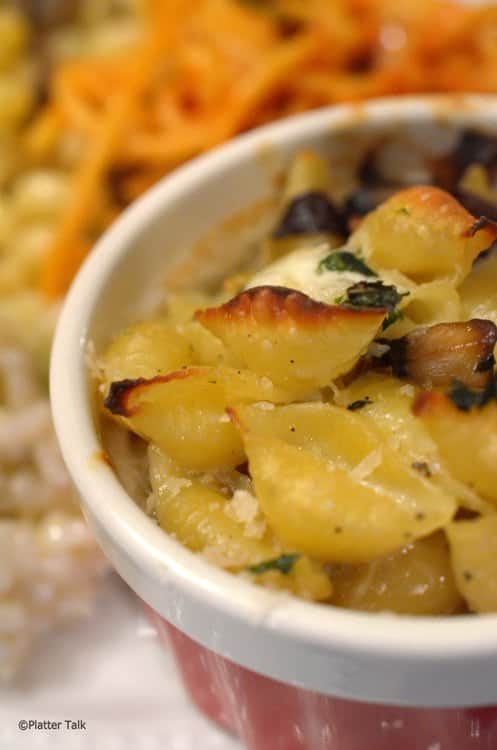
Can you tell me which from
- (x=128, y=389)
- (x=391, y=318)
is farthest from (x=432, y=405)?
(x=128, y=389)

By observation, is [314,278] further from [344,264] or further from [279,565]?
[279,565]

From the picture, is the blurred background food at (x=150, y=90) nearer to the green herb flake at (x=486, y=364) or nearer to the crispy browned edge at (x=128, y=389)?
the crispy browned edge at (x=128, y=389)

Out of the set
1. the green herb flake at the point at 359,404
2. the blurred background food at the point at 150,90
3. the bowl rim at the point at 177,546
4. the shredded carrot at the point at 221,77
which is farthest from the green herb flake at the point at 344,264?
the shredded carrot at the point at 221,77

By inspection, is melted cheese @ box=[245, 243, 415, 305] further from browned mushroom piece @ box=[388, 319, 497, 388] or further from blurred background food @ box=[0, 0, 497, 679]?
blurred background food @ box=[0, 0, 497, 679]

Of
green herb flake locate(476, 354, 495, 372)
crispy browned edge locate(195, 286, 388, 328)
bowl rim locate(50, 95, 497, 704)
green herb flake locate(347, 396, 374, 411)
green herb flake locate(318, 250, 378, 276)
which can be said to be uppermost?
crispy browned edge locate(195, 286, 388, 328)

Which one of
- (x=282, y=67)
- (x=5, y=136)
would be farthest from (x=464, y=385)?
(x=5, y=136)

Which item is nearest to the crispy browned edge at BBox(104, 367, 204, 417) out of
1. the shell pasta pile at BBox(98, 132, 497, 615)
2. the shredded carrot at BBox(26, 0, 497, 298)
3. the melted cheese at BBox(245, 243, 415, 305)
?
the shell pasta pile at BBox(98, 132, 497, 615)

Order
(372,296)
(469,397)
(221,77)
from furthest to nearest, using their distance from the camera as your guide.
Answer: (221,77) < (372,296) < (469,397)
